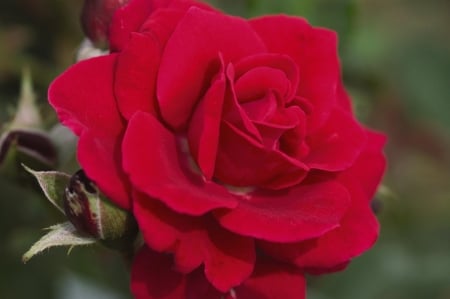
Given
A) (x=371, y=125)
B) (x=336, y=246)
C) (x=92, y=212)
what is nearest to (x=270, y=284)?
(x=336, y=246)

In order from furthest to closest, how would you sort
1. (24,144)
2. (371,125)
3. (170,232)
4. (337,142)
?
(371,125), (24,144), (337,142), (170,232)

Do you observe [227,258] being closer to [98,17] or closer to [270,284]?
[270,284]

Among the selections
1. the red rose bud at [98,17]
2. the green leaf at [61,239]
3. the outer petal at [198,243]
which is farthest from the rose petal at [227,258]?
the red rose bud at [98,17]

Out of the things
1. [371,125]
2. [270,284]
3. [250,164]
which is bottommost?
[371,125]

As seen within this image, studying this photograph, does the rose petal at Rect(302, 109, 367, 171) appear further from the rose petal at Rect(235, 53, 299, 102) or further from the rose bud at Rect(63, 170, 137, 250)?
the rose bud at Rect(63, 170, 137, 250)

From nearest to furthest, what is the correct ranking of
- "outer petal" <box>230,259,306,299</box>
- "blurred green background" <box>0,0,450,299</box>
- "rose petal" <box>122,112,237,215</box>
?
"rose petal" <box>122,112,237,215</box>, "outer petal" <box>230,259,306,299</box>, "blurred green background" <box>0,0,450,299</box>

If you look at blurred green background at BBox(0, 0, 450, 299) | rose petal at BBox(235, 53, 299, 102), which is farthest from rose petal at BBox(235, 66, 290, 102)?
blurred green background at BBox(0, 0, 450, 299)
